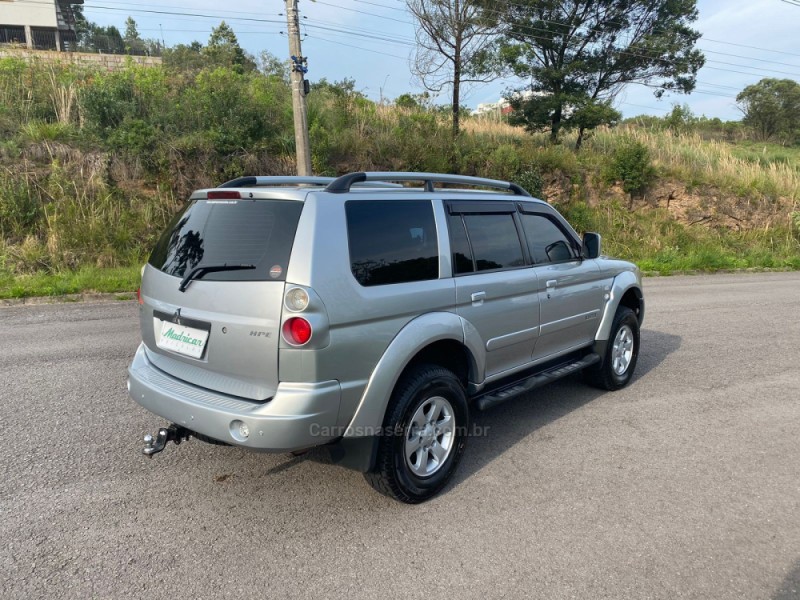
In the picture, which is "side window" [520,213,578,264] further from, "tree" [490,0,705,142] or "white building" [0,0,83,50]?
"white building" [0,0,83,50]

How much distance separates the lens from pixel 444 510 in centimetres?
325

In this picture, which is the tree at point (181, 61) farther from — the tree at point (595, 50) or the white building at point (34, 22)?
the white building at point (34, 22)

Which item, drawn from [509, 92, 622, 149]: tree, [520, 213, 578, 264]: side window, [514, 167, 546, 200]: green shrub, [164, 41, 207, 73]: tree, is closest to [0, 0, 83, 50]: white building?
[164, 41, 207, 73]: tree

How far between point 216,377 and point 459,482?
5.58 ft

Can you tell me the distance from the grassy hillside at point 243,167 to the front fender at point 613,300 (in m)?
8.07

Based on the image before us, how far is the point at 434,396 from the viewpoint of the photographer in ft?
11.0

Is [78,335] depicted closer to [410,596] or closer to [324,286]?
[324,286]

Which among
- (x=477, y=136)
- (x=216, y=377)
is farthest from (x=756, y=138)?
(x=216, y=377)

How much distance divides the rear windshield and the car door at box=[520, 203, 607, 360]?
2.18 meters

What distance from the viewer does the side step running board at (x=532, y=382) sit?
12.6 feet

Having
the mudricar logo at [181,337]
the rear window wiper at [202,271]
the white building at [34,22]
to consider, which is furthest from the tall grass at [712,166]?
the white building at [34,22]

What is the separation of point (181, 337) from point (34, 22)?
5129cm

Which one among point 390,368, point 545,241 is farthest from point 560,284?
point 390,368

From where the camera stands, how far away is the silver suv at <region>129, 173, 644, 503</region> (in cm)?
276
